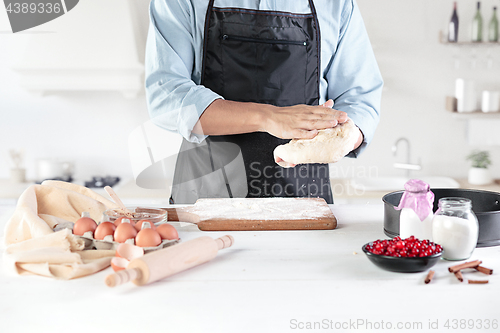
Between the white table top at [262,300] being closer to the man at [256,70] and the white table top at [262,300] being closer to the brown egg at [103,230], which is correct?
the brown egg at [103,230]

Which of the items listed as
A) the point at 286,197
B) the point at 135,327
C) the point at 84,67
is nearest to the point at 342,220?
the point at 286,197

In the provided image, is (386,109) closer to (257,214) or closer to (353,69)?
(353,69)

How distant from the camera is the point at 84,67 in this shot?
2662mm

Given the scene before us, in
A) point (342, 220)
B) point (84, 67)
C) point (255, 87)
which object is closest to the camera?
point (342, 220)

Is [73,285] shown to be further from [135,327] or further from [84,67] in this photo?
[84,67]

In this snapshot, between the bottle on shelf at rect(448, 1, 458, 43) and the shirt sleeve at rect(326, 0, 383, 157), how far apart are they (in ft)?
5.00

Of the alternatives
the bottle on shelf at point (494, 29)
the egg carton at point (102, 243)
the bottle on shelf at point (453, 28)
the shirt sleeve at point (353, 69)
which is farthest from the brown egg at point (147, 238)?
the bottle on shelf at point (494, 29)

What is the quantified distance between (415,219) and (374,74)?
68 centimetres

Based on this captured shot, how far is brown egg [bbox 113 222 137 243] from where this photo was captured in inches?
36.6

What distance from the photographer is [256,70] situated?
145 cm

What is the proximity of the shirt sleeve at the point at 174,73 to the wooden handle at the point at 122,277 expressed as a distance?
549 mm

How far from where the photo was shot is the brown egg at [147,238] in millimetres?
908

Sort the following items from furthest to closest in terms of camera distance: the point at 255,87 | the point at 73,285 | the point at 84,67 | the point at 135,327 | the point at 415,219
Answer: the point at 84,67
the point at 255,87
the point at 415,219
the point at 73,285
the point at 135,327

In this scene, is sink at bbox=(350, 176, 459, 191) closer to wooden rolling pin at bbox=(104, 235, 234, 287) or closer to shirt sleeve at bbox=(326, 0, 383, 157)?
shirt sleeve at bbox=(326, 0, 383, 157)
